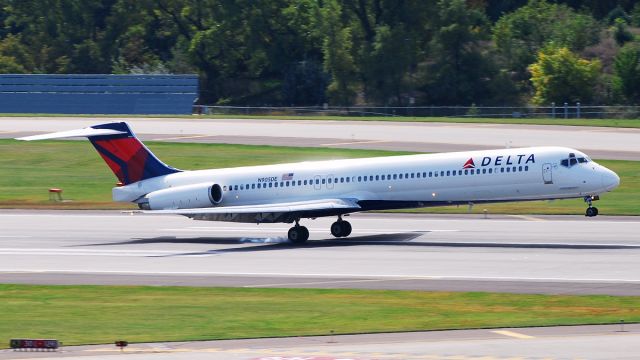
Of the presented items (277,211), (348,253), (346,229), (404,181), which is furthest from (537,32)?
(348,253)

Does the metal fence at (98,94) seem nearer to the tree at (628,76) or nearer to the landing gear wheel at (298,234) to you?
the tree at (628,76)

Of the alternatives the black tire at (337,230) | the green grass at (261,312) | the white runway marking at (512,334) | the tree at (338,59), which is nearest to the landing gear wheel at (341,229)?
the black tire at (337,230)

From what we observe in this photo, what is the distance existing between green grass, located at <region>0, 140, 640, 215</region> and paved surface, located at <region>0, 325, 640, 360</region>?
26167 mm

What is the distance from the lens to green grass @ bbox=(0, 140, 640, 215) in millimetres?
52719

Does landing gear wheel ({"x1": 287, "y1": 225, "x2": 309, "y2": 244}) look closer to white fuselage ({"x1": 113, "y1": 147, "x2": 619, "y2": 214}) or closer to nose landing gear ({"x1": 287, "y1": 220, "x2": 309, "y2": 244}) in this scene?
nose landing gear ({"x1": 287, "y1": 220, "x2": 309, "y2": 244})

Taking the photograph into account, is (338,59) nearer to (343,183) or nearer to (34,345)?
(343,183)

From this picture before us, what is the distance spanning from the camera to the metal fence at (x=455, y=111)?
Answer: 87625mm

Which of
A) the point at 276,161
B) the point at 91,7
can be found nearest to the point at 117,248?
the point at 276,161

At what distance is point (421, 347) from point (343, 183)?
68.2 feet

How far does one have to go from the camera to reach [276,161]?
67.0 meters

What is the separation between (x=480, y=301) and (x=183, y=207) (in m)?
18.0

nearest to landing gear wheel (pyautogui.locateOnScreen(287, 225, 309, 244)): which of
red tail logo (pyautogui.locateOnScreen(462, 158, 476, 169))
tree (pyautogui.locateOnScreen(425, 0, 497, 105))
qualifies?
red tail logo (pyautogui.locateOnScreen(462, 158, 476, 169))

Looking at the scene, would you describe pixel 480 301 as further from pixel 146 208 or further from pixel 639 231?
pixel 146 208

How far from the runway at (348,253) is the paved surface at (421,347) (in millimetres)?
6256
